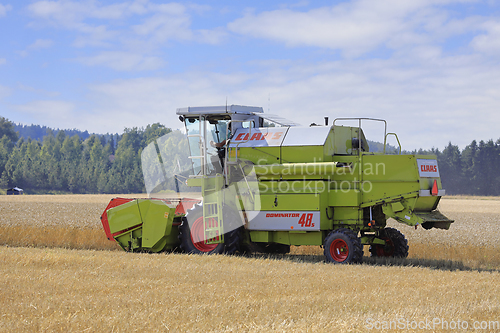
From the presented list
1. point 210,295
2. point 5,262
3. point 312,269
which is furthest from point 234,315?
point 5,262

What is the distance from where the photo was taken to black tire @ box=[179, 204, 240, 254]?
1173 centimetres

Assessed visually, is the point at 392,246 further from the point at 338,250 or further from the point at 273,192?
the point at 273,192

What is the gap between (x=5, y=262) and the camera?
31.8ft

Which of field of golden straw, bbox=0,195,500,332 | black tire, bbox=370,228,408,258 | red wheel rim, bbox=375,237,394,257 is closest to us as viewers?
field of golden straw, bbox=0,195,500,332

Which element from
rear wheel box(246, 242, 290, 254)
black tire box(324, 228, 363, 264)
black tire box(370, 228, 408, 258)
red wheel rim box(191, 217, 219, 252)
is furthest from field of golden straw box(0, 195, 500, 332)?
rear wheel box(246, 242, 290, 254)

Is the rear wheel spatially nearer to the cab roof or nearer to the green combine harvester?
the green combine harvester

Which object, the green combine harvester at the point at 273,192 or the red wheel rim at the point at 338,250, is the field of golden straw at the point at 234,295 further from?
the green combine harvester at the point at 273,192

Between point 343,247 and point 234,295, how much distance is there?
4.53m

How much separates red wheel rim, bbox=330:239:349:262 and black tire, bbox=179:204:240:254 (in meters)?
2.21

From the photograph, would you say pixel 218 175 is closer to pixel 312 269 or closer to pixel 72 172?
pixel 312 269

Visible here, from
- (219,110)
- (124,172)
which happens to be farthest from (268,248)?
(124,172)

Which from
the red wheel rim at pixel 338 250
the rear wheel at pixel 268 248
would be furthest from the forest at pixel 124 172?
the red wheel rim at pixel 338 250

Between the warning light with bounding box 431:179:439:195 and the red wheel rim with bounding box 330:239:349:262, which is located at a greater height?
the warning light with bounding box 431:179:439:195

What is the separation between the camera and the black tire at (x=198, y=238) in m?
11.7
